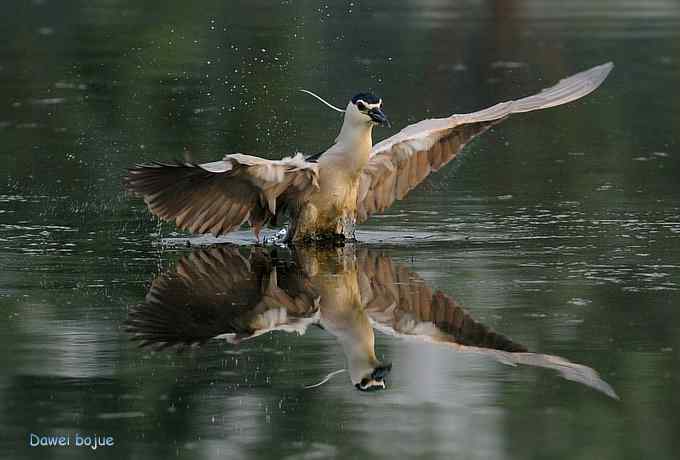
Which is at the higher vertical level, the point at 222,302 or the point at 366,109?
the point at 366,109

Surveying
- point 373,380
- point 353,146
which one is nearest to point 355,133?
point 353,146

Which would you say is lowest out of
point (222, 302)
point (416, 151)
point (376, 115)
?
point (222, 302)

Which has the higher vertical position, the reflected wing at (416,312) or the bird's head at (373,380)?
the bird's head at (373,380)

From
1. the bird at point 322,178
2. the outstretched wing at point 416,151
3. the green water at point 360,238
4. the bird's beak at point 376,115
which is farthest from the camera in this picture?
the outstretched wing at point 416,151

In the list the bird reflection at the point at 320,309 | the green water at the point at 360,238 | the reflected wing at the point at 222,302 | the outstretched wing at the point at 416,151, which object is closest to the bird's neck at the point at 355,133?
the outstretched wing at the point at 416,151

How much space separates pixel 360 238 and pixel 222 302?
221 cm

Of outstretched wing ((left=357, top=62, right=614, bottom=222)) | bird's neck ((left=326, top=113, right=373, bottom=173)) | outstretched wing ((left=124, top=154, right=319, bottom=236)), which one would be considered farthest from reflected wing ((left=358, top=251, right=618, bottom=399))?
outstretched wing ((left=357, top=62, right=614, bottom=222))

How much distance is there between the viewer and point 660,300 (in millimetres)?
8594

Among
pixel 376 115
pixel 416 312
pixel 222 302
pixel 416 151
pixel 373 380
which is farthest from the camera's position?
pixel 416 151

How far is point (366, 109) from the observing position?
10359mm

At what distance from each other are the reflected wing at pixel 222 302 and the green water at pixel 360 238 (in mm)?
138

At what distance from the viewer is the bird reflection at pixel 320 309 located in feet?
25.0

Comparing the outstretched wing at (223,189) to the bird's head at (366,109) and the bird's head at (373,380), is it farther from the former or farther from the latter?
the bird's head at (373,380)

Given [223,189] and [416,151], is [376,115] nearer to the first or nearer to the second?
[416,151]
